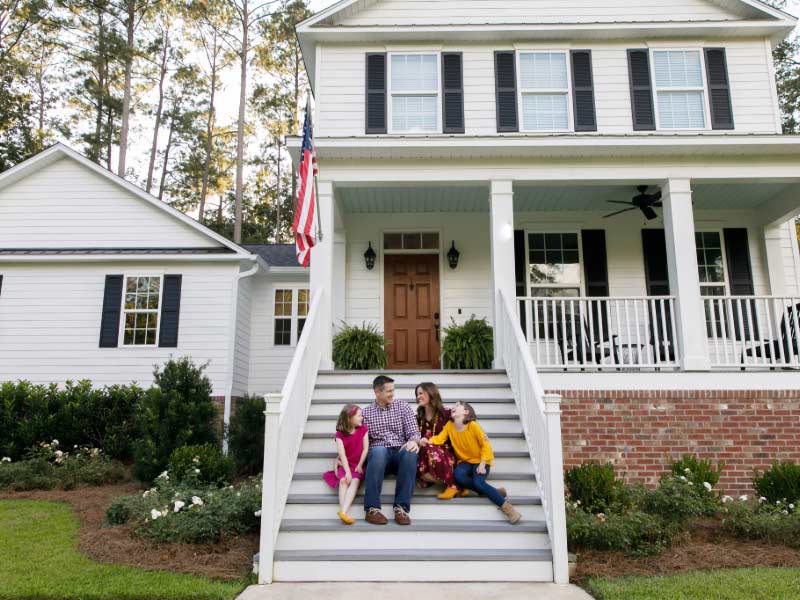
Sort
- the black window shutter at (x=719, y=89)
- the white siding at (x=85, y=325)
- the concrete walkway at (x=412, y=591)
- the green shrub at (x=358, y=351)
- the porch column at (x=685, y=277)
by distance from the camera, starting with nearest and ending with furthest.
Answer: the concrete walkway at (x=412, y=591) → the porch column at (x=685, y=277) → the green shrub at (x=358, y=351) → the black window shutter at (x=719, y=89) → the white siding at (x=85, y=325)

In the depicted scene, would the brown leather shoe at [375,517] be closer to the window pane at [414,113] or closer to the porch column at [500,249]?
the porch column at [500,249]

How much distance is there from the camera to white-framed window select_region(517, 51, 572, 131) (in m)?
9.38

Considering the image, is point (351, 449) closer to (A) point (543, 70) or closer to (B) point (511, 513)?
(B) point (511, 513)

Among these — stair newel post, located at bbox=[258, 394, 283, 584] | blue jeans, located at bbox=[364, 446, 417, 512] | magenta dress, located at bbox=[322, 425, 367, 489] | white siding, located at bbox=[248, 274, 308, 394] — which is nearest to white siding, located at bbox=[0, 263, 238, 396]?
white siding, located at bbox=[248, 274, 308, 394]

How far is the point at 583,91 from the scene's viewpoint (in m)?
9.45

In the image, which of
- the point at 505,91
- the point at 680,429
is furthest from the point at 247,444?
the point at 505,91

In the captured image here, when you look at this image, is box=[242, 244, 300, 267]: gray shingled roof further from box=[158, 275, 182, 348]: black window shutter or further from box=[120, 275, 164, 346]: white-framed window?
box=[120, 275, 164, 346]: white-framed window

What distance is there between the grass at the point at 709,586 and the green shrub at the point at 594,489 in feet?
3.40

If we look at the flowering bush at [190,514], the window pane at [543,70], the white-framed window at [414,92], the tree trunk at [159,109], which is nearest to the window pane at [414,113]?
the white-framed window at [414,92]

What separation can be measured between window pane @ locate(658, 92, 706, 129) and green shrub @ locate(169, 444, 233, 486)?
805 cm

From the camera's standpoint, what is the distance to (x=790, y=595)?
13.6ft

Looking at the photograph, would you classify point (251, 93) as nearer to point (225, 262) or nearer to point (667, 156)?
point (225, 262)

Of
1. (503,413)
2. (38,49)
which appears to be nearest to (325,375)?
(503,413)

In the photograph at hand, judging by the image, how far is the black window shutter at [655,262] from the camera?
999 centimetres
